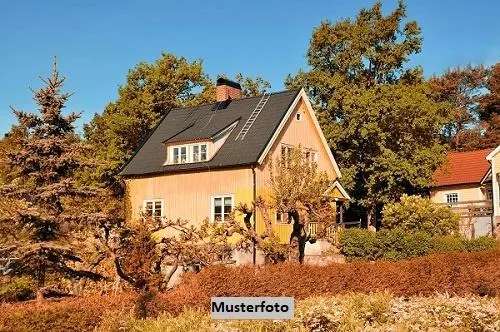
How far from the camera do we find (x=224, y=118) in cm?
3622

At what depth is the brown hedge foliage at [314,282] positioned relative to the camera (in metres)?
14.8

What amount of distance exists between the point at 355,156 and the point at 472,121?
28.9m

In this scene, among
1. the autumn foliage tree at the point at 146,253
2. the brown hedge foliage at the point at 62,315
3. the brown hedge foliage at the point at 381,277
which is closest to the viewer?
the brown hedge foliage at the point at 62,315

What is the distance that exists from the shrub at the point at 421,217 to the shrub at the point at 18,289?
19462mm

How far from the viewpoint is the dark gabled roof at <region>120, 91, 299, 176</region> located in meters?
32.9

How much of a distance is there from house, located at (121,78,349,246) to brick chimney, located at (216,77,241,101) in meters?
0.14

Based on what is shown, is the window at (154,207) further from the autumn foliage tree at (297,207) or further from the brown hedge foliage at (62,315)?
the brown hedge foliage at (62,315)

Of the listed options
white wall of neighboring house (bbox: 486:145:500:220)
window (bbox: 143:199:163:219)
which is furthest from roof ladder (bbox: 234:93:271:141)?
white wall of neighboring house (bbox: 486:145:500:220)

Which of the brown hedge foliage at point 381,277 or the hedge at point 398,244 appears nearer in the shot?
the brown hedge foliage at point 381,277

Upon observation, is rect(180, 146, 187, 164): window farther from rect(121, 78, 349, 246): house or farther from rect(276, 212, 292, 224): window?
rect(276, 212, 292, 224): window

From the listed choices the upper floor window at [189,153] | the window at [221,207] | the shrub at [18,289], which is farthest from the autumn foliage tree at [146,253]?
the upper floor window at [189,153]

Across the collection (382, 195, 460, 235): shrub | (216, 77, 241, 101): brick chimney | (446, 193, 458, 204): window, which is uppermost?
(216, 77, 241, 101): brick chimney

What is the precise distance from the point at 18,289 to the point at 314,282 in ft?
32.6

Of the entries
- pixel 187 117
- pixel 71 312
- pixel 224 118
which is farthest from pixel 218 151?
pixel 71 312
